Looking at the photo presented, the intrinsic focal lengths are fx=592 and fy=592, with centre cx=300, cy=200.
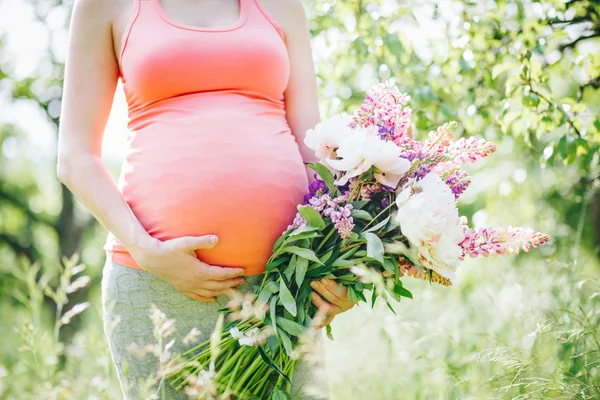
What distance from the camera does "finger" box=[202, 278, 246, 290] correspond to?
170 centimetres

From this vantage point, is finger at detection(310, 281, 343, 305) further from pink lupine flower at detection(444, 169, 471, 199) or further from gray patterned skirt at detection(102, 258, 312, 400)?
pink lupine flower at detection(444, 169, 471, 199)

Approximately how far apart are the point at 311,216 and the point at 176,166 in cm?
42

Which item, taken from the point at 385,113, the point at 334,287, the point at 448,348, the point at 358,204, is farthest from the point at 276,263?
the point at 448,348

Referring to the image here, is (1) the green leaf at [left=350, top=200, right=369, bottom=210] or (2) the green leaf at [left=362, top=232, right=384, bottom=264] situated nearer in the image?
(2) the green leaf at [left=362, top=232, right=384, bottom=264]

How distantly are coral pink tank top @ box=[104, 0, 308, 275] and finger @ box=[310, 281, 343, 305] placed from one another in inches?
7.3

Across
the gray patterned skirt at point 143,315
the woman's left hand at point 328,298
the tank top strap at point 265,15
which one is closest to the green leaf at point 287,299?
the woman's left hand at point 328,298

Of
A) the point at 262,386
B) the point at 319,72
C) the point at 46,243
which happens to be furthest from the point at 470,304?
the point at 46,243

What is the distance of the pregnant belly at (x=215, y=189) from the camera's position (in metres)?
1.71

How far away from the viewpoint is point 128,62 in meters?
1.77

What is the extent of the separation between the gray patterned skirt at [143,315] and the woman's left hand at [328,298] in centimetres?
28

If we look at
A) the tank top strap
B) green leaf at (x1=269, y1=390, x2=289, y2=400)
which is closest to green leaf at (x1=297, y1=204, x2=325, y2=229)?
green leaf at (x1=269, y1=390, x2=289, y2=400)

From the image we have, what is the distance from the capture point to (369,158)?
1550 millimetres

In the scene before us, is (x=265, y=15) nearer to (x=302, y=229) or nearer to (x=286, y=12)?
(x=286, y=12)

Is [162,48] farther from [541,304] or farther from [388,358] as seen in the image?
[541,304]
